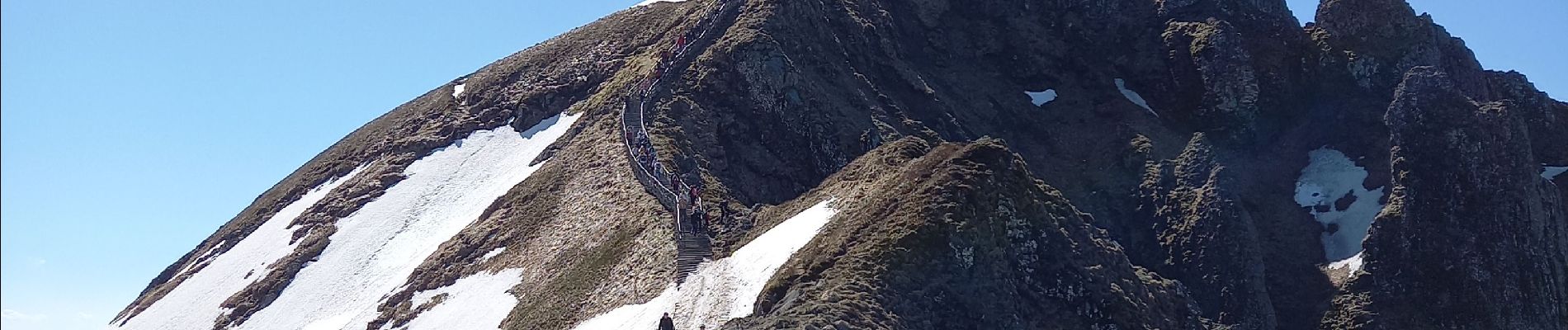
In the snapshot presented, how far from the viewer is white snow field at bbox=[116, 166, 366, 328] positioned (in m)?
A: 79.0

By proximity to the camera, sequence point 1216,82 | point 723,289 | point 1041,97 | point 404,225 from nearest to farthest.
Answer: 1. point 723,289
2. point 404,225
3. point 1216,82
4. point 1041,97

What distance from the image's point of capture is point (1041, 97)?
85.6 meters

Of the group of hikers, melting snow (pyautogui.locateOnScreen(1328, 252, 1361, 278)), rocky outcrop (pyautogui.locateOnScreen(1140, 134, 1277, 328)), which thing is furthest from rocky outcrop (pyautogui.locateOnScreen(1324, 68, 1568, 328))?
the group of hikers

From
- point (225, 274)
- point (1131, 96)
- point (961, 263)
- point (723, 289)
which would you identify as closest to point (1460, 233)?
point (1131, 96)

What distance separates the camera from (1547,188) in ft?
241

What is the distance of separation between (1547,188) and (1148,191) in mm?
18217

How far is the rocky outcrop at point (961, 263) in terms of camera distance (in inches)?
1896

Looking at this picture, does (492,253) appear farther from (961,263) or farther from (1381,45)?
(1381,45)

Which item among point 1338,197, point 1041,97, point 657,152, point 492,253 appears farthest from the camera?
point 1041,97

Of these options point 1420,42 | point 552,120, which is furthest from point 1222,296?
point 552,120

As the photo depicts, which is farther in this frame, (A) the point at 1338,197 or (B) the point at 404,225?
(B) the point at 404,225

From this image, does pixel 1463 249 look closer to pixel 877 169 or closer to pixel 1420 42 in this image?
pixel 1420 42

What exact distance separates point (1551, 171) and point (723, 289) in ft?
173

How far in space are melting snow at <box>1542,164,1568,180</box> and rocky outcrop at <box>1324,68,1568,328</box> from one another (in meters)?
9.58
